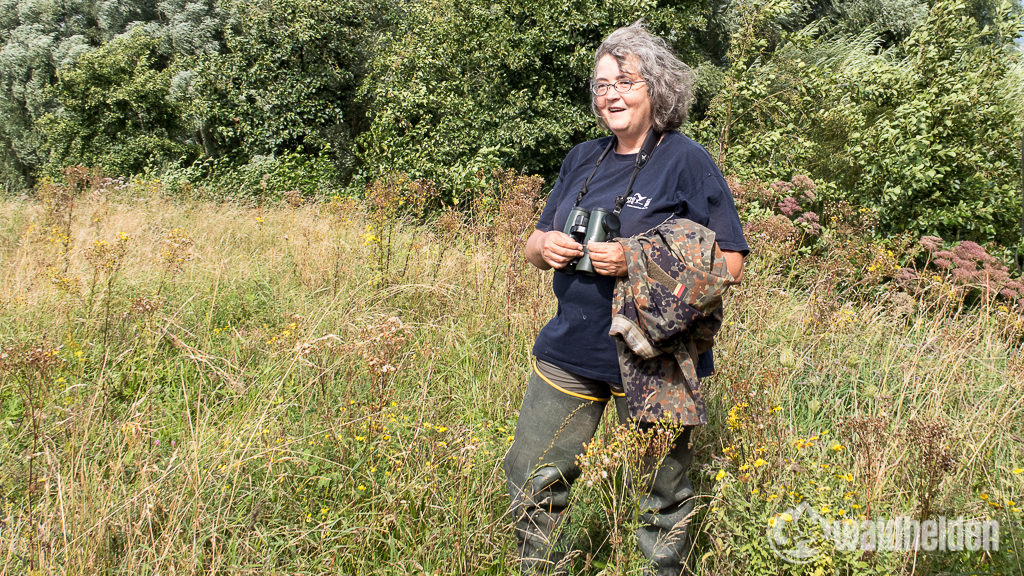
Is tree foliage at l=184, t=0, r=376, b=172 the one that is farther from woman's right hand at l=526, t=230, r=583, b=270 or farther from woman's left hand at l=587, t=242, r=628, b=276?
woman's left hand at l=587, t=242, r=628, b=276

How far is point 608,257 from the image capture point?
1847 mm

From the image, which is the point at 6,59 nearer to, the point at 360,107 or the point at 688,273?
the point at 360,107

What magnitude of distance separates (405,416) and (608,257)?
1307 millimetres

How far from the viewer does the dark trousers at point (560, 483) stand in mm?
1964

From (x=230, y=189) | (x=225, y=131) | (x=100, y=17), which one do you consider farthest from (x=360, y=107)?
(x=100, y=17)

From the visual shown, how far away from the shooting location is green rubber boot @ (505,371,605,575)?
2.03 m

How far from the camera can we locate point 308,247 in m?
4.97

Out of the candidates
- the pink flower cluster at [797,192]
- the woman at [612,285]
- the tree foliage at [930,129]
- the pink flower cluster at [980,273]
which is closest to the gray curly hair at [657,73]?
the woman at [612,285]

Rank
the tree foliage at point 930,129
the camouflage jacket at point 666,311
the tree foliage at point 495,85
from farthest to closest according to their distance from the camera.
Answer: the tree foliage at point 495,85, the tree foliage at point 930,129, the camouflage jacket at point 666,311

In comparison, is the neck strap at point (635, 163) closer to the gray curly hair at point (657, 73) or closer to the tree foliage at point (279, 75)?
the gray curly hair at point (657, 73)

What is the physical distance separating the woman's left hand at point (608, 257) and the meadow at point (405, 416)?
0.46 meters

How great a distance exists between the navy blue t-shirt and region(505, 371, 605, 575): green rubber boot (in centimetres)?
14

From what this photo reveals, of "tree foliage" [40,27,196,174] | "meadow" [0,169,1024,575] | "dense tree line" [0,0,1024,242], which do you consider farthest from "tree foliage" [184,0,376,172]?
"meadow" [0,169,1024,575]

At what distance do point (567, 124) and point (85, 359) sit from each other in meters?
7.20
